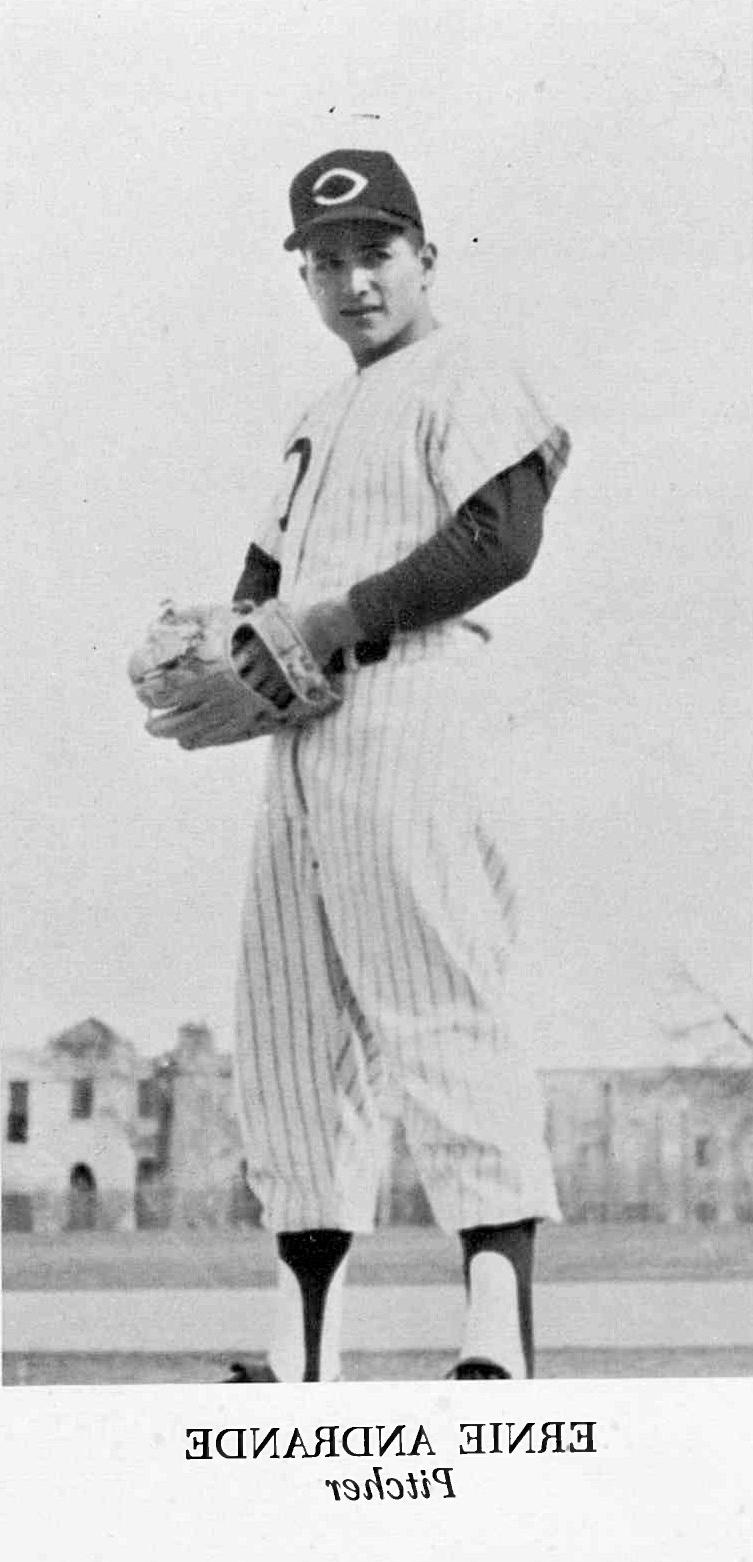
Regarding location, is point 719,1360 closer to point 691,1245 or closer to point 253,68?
point 691,1245

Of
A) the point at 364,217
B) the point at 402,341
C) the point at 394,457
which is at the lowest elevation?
the point at 394,457

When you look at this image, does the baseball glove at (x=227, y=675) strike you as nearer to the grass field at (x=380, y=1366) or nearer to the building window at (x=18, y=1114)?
the building window at (x=18, y=1114)

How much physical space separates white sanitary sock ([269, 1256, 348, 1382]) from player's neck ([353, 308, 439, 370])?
1126mm

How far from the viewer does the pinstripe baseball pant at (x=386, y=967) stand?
2.74 metres

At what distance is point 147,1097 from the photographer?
2.81m

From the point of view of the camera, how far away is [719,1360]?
2.77 metres

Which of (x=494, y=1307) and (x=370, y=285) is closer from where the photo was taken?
(x=494, y=1307)

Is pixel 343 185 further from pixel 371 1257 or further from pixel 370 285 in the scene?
pixel 371 1257

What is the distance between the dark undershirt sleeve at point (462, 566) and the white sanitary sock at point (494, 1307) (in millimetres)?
777

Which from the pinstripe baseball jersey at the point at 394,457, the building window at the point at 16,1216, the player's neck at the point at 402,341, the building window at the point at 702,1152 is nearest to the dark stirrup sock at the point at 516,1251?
the building window at the point at 702,1152

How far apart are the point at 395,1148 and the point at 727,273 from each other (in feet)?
3.85

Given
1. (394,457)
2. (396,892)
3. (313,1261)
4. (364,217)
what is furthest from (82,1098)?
(364,217)

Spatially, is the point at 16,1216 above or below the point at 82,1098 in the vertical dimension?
below

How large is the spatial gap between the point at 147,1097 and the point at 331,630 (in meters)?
0.62
